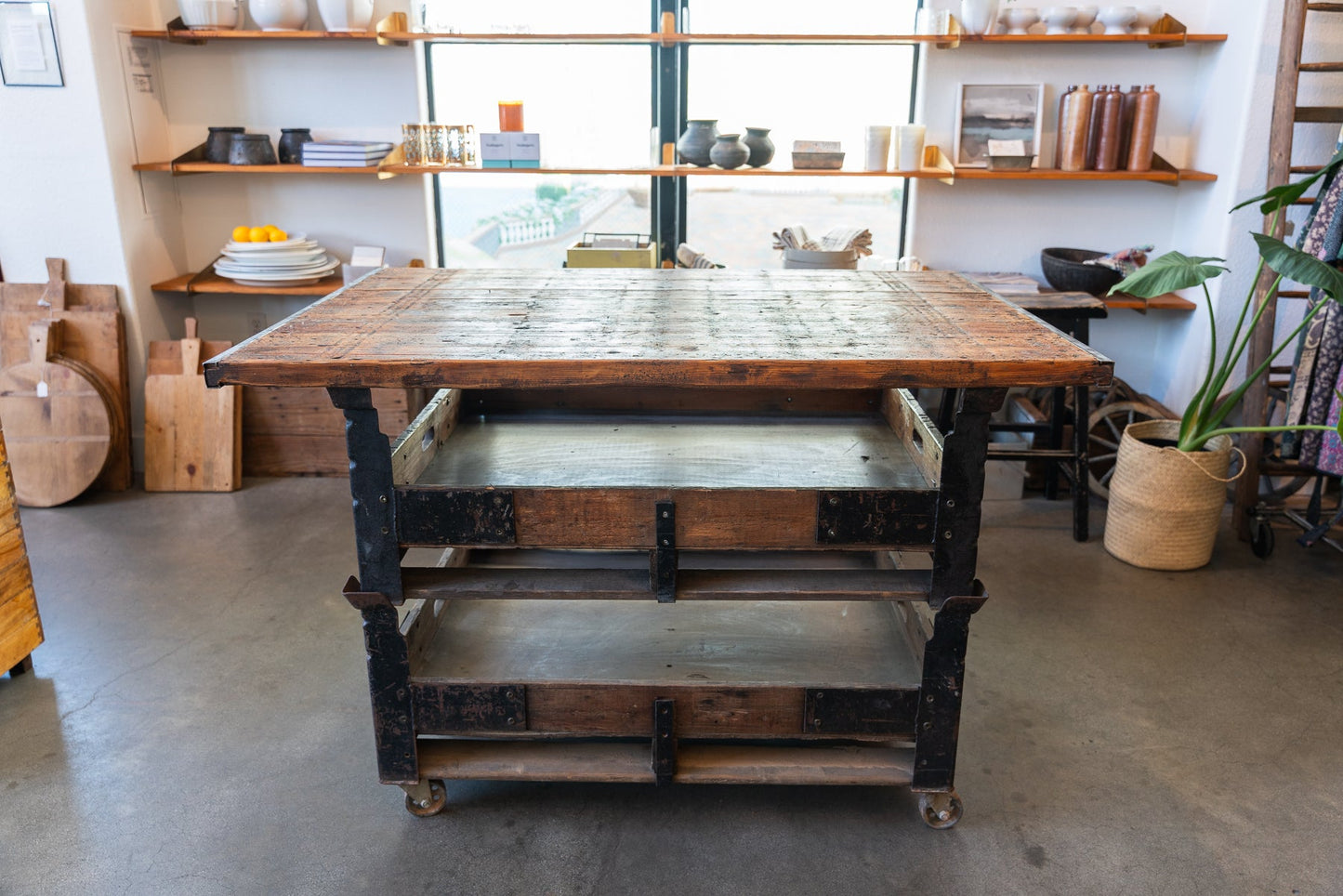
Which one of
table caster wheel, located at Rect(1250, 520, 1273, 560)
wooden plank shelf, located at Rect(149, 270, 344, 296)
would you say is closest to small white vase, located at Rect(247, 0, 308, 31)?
wooden plank shelf, located at Rect(149, 270, 344, 296)

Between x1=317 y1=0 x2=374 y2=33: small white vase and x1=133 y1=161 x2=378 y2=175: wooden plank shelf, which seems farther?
x1=133 y1=161 x2=378 y2=175: wooden plank shelf

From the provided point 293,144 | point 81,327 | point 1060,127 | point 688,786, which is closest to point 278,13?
point 293,144

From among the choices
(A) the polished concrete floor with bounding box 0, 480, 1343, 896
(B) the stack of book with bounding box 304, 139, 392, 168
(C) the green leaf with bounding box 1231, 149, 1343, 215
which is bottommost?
(A) the polished concrete floor with bounding box 0, 480, 1343, 896

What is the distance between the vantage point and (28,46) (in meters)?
3.97

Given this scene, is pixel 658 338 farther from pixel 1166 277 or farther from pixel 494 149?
pixel 494 149

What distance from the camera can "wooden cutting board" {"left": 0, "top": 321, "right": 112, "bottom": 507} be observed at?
4.09 metres

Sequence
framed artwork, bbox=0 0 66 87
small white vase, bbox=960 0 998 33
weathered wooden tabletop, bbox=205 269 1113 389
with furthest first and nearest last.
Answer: small white vase, bbox=960 0 998 33
framed artwork, bbox=0 0 66 87
weathered wooden tabletop, bbox=205 269 1113 389

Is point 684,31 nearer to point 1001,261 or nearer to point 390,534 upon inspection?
point 1001,261

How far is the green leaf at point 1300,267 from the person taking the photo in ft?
9.80

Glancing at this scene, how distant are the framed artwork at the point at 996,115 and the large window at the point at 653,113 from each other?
33 cm

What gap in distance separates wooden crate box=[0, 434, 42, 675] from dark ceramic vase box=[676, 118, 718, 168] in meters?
2.66

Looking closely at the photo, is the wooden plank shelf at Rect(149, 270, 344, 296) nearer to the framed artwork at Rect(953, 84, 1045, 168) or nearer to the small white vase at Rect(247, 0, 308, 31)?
the small white vase at Rect(247, 0, 308, 31)

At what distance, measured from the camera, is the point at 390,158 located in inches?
171

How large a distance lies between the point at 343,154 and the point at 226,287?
0.79m
